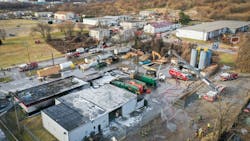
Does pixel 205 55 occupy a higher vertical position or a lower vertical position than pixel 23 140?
higher

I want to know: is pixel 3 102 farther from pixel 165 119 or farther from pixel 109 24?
pixel 109 24

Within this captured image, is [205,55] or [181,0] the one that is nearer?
[205,55]

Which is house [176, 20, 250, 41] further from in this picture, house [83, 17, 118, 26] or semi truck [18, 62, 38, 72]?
semi truck [18, 62, 38, 72]

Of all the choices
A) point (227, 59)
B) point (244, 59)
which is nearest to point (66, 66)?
point (244, 59)

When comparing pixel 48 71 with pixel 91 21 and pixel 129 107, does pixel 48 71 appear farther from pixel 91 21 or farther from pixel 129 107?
pixel 91 21

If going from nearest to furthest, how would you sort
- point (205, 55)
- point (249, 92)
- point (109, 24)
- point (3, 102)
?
point (3, 102)
point (249, 92)
point (205, 55)
point (109, 24)

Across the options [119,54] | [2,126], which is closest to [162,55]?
[119,54]

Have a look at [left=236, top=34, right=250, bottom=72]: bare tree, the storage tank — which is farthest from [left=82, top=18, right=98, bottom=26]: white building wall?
[left=236, top=34, right=250, bottom=72]: bare tree
